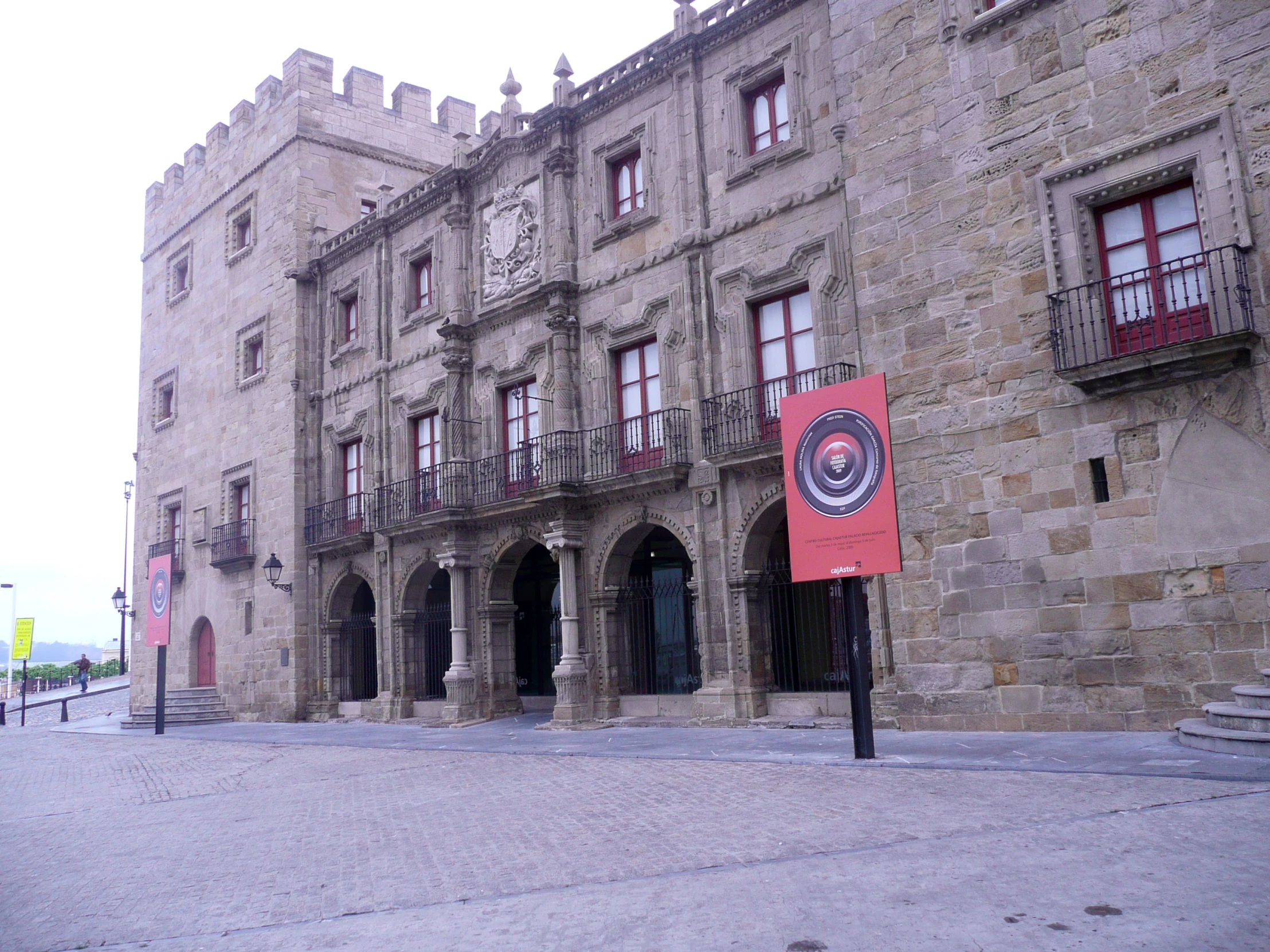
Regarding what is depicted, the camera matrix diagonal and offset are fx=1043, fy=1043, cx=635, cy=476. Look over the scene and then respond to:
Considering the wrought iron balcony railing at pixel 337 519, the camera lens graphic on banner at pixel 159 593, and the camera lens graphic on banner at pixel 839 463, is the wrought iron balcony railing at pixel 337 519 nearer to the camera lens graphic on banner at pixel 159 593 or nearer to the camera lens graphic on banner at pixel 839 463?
the camera lens graphic on banner at pixel 159 593

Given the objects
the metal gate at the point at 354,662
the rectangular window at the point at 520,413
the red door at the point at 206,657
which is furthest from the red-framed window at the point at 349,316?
the red door at the point at 206,657

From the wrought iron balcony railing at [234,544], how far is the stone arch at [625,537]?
1183 cm

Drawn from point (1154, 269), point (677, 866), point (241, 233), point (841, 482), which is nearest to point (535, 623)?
point (241, 233)

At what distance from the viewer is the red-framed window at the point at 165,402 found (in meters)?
31.2

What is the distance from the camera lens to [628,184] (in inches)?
732

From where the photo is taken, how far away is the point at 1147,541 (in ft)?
34.7

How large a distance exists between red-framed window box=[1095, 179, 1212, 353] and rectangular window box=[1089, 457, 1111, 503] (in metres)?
1.23

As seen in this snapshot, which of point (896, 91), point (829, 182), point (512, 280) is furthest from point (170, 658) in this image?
point (896, 91)

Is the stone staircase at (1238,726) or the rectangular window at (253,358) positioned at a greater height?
the rectangular window at (253,358)

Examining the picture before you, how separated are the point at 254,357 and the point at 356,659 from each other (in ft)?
28.9

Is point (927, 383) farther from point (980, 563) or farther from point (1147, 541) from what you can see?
point (1147, 541)

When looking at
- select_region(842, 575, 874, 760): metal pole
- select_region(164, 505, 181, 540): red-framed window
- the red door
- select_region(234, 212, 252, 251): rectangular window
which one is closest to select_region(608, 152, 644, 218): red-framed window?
select_region(842, 575, 874, 760): metal pole

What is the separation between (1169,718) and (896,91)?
7.94 meters

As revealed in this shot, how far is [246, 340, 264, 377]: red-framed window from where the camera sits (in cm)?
2725
